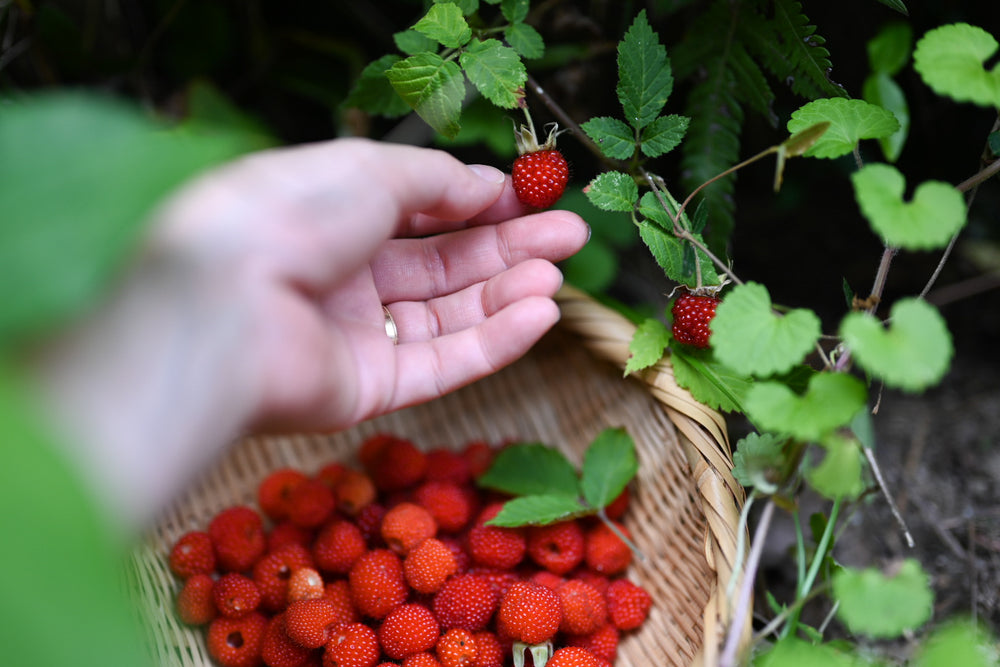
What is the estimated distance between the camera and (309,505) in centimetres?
104

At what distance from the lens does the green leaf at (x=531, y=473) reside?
1.02m

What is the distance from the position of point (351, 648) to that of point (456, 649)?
130 mm

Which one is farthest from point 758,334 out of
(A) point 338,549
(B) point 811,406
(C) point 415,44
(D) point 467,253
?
(A) point 338,549

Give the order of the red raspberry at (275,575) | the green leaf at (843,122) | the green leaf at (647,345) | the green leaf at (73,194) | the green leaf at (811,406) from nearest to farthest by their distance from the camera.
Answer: the green leaf at (73,194), the green leaf at (811,406), the green leaf at (843,122), the green leaf at (647,345), the red raspberry at (275,575)

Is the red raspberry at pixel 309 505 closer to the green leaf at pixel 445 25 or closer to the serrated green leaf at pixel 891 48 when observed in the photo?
the green leaf at pixel 445 25

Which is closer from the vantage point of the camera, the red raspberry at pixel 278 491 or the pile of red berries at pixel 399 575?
the pile of red berries at pixel 399 575

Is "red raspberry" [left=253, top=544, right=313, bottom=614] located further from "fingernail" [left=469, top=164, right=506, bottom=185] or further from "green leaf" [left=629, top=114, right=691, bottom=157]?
"green leaf" [left=629, top=114, right=691, bottom=157]

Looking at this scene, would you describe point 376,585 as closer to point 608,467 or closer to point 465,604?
point 465,604

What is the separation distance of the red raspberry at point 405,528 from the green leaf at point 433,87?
53 cm

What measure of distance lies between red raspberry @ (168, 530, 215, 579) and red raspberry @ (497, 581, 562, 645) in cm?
42

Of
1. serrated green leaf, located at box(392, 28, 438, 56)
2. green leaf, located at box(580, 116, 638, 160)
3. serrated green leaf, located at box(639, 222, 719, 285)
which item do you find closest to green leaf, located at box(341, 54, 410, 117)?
serrated green leaf, located at box(392, 28, 438, 56)

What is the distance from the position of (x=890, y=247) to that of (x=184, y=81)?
52.6 inches

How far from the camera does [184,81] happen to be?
1444 millimetres

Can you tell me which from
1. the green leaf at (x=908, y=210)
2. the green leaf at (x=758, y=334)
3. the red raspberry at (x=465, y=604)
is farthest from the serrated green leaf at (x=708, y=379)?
the red raspberry at (x=465, y=604)
